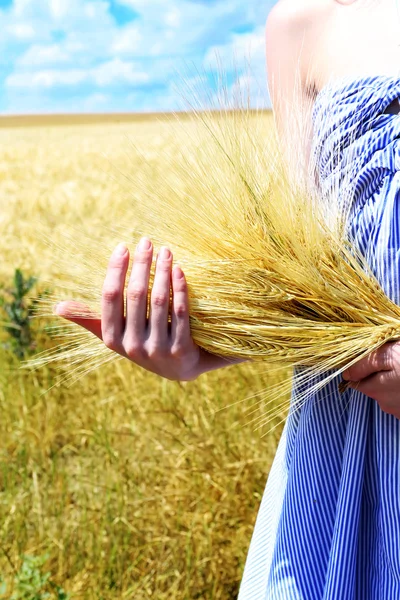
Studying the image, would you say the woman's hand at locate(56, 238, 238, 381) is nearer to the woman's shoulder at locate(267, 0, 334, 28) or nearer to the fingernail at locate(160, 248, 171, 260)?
the fingernail at locate(160, 248, 171, 260)

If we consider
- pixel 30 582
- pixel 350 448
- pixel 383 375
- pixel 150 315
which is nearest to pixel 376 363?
pixel 383 375

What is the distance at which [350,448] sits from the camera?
73cm

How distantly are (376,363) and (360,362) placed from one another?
0.02 m

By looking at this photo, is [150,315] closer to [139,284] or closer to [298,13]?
[139,284]

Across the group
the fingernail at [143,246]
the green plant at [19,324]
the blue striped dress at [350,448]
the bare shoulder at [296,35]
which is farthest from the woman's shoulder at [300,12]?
the green plant at [19,324]

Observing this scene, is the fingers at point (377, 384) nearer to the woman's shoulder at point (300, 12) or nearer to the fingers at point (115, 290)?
the fingers at point (115, 290)

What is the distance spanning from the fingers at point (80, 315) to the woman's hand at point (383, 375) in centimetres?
30

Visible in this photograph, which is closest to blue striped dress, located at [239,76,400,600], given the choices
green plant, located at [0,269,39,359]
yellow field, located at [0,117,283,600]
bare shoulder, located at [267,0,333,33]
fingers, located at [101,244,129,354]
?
bare shoulder, located at [267,0,333,33]

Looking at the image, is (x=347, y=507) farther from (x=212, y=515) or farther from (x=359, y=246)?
(x=212, y=515)

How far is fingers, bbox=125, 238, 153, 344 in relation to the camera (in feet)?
2.22

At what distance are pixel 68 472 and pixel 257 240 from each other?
130 cm

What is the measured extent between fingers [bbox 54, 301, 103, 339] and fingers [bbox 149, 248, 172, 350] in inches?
4.1

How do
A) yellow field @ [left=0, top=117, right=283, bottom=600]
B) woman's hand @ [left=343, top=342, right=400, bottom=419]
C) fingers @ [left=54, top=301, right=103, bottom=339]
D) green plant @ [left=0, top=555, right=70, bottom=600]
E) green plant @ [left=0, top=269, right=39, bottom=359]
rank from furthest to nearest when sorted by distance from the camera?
green plant @ [left=0, top=269, right=39, bottom=359], yellow field @ [left=0, top=117, right=283, bottom=600], green plant @ [left=0, top=555, right=70, bottom=600], fingers @ [left=54, top=301, right=103, bottom=339], woman's hand @ [left=343, top=342, right=400, bottom=419]

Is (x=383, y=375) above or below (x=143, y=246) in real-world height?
below
